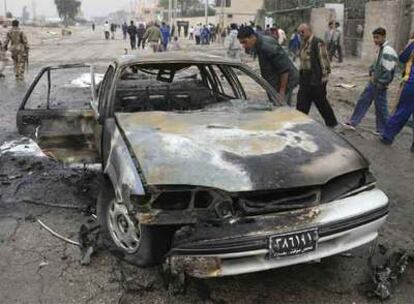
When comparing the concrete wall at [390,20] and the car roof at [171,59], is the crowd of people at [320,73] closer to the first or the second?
the car roof at [171,59]

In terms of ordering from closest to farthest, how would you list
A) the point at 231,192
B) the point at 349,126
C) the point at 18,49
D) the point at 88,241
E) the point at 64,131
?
the point at 231,192, the point at 88,241, the point at 64,131, the point at 349,126, the point at 18,49

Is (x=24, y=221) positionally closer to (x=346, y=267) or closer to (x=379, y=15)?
(x=346, y=267)

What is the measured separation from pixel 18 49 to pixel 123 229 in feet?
44.4

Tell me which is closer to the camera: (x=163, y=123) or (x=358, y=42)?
(x=163, y=123)

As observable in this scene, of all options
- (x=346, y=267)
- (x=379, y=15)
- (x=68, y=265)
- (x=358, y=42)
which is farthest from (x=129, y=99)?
(x=358, y=42)

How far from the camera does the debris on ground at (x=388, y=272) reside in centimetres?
347

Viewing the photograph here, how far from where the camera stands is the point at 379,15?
58.2 feet

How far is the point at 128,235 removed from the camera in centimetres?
362

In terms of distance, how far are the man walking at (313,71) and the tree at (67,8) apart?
120 meters

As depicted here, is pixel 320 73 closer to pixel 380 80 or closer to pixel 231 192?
pixel 380 80

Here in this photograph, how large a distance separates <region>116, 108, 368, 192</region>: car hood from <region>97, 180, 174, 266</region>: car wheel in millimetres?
361

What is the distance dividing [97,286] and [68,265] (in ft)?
1.36

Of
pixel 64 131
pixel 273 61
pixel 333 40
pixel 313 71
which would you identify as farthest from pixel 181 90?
pixel 333 40

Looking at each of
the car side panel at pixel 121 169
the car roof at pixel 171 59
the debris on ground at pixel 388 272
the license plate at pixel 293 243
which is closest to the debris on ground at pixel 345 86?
the car roof at pixel 171 59
